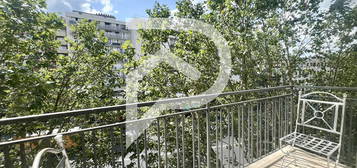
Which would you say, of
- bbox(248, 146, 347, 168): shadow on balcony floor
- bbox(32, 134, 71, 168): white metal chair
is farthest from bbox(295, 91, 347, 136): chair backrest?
bbox(32, 134, 71, 168): white metal chair

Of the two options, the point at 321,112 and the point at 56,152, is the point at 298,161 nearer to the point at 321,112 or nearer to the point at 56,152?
the point at 321,112

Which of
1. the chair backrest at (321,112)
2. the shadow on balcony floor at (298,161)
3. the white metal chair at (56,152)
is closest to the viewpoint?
the white metal chair at (56,152)

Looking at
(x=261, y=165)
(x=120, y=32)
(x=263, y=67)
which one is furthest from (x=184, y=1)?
(x=120, y=32)

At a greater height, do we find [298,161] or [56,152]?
[56,152]

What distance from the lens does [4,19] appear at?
3.35 metres

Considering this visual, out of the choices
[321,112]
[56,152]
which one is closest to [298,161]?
[321,112]

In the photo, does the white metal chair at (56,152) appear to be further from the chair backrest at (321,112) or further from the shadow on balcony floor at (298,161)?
the chair backrest at (321,112)

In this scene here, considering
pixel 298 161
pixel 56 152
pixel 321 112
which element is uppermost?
pixel 56 152

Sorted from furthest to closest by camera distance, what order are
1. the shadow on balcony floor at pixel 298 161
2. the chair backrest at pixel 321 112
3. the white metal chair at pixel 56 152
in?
the shadow on balcony floor at pixel 298 161, the chair backrest at pixel 321 112, the white metal chair at pixel 56 152

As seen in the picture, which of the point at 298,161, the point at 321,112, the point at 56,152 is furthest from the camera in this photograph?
the point at 298,161

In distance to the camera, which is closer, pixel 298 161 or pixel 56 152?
pixel 56 152

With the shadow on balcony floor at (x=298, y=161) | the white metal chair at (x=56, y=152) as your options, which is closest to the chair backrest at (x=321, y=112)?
the shadow on balcony floor at (x=298, y=161)

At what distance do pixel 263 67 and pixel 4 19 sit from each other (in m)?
5.26

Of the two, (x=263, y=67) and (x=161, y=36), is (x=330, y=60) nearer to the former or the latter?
(x=263, y=67)
